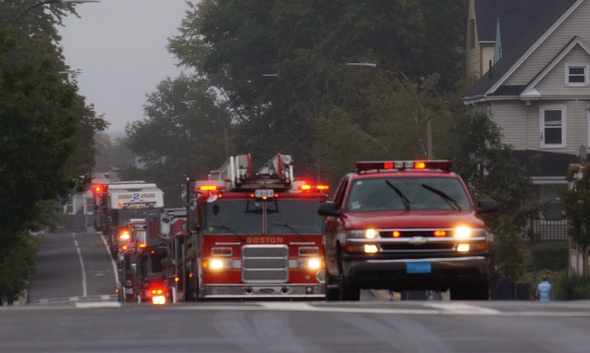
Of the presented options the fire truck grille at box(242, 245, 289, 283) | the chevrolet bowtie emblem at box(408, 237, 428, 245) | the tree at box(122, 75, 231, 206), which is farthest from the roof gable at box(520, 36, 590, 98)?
the tree at box(122, 75, 231, 206)

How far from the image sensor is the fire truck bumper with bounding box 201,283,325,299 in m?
23.6

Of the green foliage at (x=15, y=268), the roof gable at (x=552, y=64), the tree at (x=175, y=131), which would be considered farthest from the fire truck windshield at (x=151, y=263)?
the tree at (x=175, y=131)

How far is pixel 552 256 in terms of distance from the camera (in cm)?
5116

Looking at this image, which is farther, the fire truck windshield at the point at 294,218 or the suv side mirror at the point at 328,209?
the fire truck windshield at the point at 294,218

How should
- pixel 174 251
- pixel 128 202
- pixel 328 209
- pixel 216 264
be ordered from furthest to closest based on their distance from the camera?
pixel 128 202 < pixel 174 251 < pixel 216 264 < pixel 328 209

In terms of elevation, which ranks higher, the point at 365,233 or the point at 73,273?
the point at 365,233

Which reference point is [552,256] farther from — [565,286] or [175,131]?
[175,131]

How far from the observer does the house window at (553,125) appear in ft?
192

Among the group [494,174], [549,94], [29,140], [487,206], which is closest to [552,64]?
[549,94]

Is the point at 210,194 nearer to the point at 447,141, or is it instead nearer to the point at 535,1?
the point at 447,141

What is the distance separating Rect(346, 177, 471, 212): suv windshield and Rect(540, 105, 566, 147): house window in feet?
140

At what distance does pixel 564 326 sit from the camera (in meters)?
8.84

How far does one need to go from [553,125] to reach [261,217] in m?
37.6

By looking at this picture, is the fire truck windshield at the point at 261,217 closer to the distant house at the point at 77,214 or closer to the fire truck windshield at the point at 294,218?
the fire truck windshield at the point at 294,218
